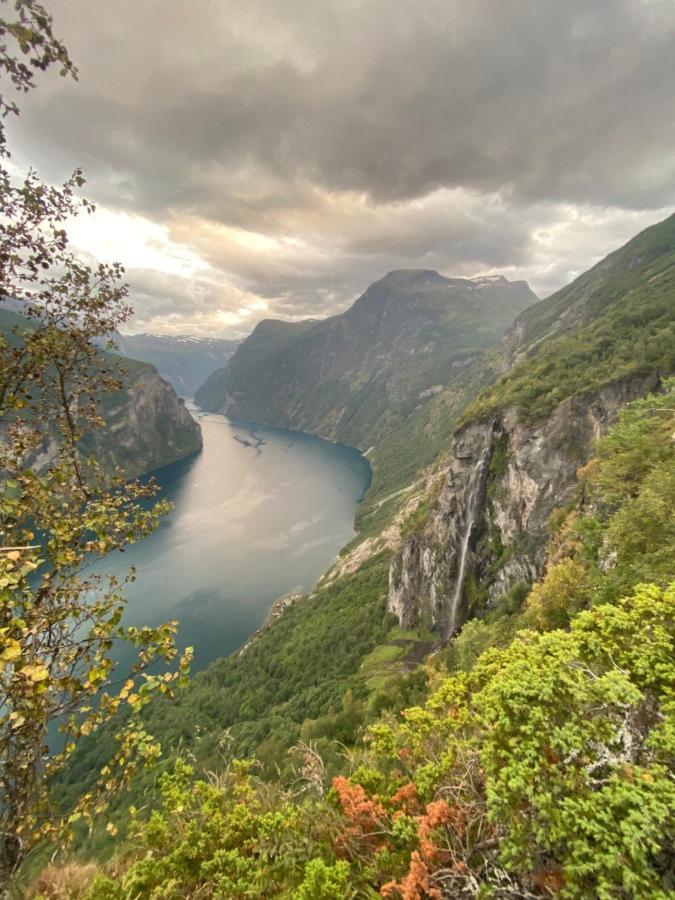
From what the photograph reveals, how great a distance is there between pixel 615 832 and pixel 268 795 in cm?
1011

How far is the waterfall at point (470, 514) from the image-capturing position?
81.1 m

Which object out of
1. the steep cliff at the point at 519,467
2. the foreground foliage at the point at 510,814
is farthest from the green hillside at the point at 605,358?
the foreground foliage at the point at 510,814

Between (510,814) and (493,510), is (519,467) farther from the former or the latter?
(510,814)

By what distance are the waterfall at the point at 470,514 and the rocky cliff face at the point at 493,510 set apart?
0.66ft

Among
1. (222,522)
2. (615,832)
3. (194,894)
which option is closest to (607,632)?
(615,832)

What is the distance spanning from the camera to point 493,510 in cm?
7838

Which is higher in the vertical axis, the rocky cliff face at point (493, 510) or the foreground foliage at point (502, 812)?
the foreground foliage at point (502, 812)

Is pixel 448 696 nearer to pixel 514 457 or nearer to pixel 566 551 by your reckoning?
pixel 566 551

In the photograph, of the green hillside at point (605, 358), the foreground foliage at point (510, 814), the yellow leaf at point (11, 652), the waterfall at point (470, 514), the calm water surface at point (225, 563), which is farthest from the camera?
the calm water surface at point (225, 563)

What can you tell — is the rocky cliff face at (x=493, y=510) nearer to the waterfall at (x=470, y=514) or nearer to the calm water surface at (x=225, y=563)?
the waterfall at (x=470, y=514)

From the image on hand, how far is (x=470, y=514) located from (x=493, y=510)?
6.55m

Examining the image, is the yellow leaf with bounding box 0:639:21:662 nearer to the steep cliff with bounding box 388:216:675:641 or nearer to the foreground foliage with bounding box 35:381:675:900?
the foreground foliage with bounding box 35:381:675:900

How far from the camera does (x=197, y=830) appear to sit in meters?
9.66

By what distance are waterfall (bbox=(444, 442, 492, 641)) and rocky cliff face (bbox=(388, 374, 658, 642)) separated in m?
0.20
